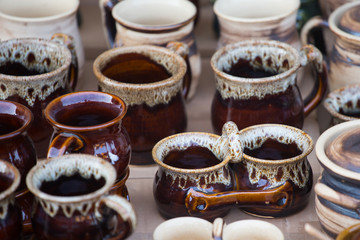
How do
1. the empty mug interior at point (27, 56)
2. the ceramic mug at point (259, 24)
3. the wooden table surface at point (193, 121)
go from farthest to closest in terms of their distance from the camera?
the ceramic mug at point (259, 24), the empty mug interior at point (27, 56), the wooden table surface at point (193, 121)

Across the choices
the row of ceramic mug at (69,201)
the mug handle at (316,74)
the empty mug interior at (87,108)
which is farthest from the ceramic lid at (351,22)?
the row of ceramic mug at (69,201)

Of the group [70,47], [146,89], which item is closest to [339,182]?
[146,89]

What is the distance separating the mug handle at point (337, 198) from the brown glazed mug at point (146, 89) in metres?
0.31

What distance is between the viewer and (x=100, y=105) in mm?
931

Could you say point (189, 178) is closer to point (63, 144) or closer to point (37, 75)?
point (63, 144)

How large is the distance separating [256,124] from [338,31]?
11.4 inches

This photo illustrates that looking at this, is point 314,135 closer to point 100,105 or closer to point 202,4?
point 100,105

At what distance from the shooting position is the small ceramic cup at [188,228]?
820 mm

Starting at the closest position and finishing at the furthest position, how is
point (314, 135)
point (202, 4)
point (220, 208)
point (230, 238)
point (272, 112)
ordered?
point (230, 238) < point (220, 208) < point (272, 112) < point (314, 135) < point (202, 4)

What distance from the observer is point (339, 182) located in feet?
2.72

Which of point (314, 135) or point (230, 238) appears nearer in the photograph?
point (230, 238)

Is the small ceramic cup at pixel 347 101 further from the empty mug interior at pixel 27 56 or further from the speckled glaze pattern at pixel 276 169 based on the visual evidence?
the empty mug interior at pixel 27 56

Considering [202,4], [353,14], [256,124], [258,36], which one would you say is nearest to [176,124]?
[256,124]

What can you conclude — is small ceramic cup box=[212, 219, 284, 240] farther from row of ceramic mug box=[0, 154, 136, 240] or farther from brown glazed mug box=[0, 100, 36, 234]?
brown glazed mug box=[0, 100, 36, 234]
